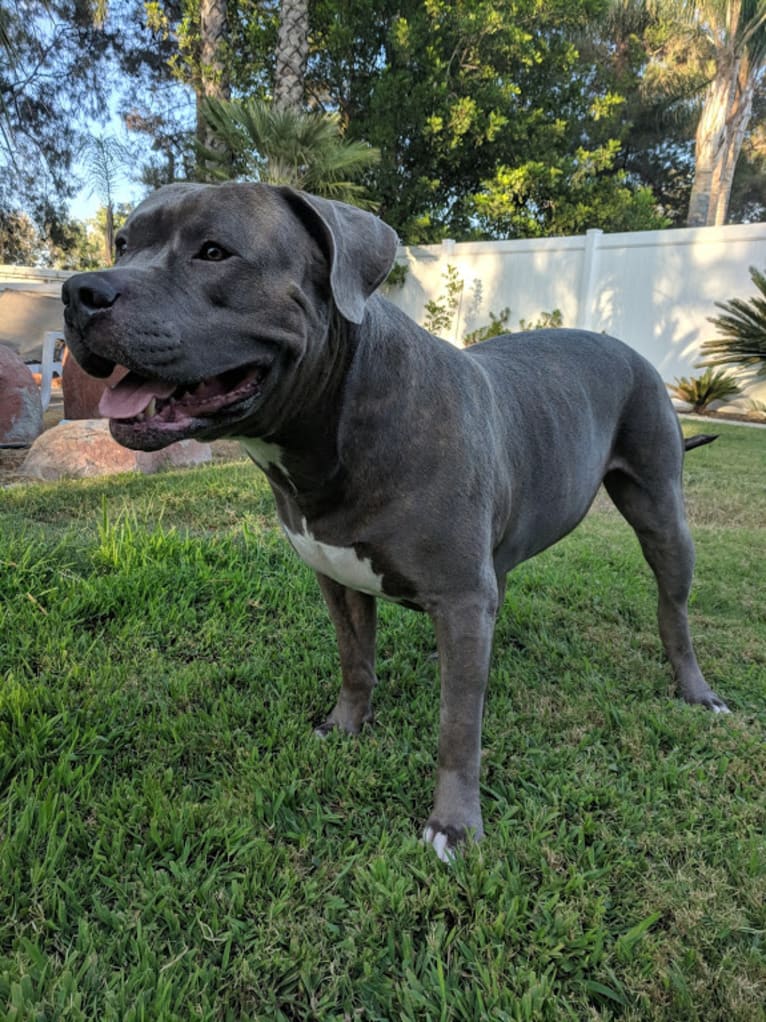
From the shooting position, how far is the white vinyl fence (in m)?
11.4

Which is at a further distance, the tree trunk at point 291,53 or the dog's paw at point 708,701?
the tree trunk at point 291,53

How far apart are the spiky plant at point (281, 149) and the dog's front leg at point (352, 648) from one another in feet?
34.2

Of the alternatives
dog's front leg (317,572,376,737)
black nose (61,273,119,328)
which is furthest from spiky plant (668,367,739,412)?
black nose (61,273,119,328)

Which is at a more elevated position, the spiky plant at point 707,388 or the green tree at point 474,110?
the green tree at point 474,110

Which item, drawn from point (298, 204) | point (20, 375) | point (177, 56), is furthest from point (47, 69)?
point (298, 204)

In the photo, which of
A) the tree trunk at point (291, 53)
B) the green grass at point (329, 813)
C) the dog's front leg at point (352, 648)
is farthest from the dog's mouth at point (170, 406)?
the tree trunk at point (291, 53)

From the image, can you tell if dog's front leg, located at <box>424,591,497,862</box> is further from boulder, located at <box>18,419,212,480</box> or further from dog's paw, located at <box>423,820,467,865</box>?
boulder, located at <box>18,419,212,480</box>

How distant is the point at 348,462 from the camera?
1.87m

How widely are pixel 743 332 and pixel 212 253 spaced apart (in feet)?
35.6

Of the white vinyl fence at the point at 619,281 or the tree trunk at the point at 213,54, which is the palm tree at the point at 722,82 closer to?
the white vinyl fence at the point at 619,281

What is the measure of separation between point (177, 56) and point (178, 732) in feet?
69.9

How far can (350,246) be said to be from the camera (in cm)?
173

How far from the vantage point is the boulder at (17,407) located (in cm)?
711

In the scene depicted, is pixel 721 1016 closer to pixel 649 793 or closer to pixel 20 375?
pixel 649 793
